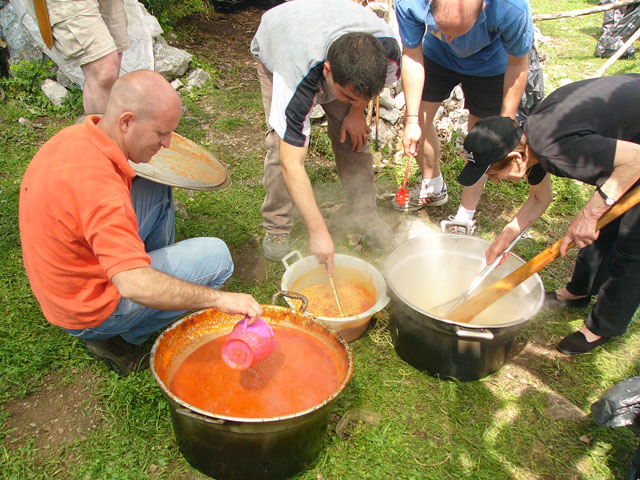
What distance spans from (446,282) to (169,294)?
6.80 feet

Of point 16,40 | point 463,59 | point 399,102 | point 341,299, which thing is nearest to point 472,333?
point 341,299

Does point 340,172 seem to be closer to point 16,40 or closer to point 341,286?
point 341,286

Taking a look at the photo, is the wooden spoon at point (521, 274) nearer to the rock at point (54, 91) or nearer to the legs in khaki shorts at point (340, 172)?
the legs in khaki shorts at point (340, 172)

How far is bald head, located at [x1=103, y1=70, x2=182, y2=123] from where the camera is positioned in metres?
2.00

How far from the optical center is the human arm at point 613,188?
7.30 ft

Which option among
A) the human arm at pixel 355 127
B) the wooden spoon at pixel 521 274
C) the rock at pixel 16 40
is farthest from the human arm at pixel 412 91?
the rock at pixel 16 40

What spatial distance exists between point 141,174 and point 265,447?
151 centimetres

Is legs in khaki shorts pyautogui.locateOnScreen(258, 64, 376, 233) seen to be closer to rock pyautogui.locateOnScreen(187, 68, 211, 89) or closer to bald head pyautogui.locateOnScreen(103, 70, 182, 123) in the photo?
bald head pyautogui.locateOnScreen(103, 70, 182, 123)

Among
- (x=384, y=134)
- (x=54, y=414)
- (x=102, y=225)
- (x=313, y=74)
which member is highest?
(x=313, y=74)

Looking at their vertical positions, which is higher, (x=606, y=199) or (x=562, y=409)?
(x=606, y=199)

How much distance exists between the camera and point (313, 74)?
2.61 metres

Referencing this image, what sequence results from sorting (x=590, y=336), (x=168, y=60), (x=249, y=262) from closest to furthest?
(x=590, y=336) < (x=249, y=262) < (x=168, y=60)

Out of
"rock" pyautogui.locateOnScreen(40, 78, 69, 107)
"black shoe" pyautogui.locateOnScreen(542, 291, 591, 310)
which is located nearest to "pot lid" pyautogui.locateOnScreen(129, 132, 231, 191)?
"black shoe" pyautogui.locateOnScreen(542, 291, 591, 310)

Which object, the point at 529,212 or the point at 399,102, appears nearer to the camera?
the point at 529,212
